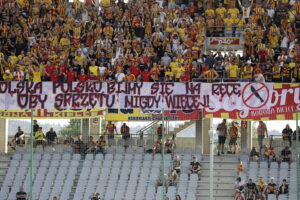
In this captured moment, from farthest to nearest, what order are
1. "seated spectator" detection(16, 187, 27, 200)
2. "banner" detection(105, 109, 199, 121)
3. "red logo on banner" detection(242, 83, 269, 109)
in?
"banner" detection(105, 109, 199, 121), "red logo on banner" detection(242, 83, 269, 109), "seated spectator" detection(16, 187, 27, 200)

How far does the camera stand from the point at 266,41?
44.5 metres

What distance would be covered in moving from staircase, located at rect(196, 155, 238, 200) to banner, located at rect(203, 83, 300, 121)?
1736mm

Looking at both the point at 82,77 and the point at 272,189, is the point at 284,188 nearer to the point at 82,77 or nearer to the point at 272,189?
the point at 272,189

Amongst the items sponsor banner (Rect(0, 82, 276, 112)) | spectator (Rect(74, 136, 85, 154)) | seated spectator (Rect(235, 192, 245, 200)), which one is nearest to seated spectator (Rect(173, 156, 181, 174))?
sponsor banner (Rect(0, 82, 276, 112))

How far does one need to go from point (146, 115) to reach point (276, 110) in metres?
4.99

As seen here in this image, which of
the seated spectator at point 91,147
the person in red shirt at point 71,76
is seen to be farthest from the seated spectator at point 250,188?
the person in red shirt at point 71,76

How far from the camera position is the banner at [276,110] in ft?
131

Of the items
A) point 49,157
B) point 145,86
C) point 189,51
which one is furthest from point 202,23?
point 49,157

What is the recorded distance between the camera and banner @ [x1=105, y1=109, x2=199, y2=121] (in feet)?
133

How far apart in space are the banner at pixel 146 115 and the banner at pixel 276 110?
710 millimetres

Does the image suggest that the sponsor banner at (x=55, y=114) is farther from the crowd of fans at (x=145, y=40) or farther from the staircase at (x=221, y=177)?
the staircase at (x=221, y=177)

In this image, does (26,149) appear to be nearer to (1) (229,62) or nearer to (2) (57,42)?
(2) (57,42)

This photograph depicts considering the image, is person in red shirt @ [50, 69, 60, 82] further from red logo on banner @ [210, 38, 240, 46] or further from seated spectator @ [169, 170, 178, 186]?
red logo on banner @ [210, 38, 240, 46]

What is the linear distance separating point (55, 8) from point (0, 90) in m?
7.64
